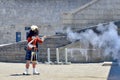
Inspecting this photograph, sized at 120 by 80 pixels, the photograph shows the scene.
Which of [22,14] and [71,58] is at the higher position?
[22,14]

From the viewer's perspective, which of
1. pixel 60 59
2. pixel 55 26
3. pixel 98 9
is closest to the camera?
pixel 60 59

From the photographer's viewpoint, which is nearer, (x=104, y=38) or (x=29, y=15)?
(x=104, y=38)

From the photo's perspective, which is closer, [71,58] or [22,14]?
[71,58]

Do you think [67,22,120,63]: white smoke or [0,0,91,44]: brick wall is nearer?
[67,22,120,63]: white smoke

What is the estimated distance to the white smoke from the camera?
19812 mm

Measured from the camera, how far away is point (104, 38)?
2031 centimetres

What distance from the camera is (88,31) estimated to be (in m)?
20.5

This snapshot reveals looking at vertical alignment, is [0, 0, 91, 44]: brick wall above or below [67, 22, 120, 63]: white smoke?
above

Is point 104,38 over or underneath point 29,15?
underneath

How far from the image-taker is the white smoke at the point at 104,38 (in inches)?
780

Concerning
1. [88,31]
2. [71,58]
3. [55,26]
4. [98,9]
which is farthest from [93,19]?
[55,26]

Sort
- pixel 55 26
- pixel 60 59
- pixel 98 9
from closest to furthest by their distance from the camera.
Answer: pixel 60 59, pixel 98 9, pixel 55 26

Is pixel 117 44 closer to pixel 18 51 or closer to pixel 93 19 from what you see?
pixel 93 19

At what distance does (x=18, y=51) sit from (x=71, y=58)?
266 cm
